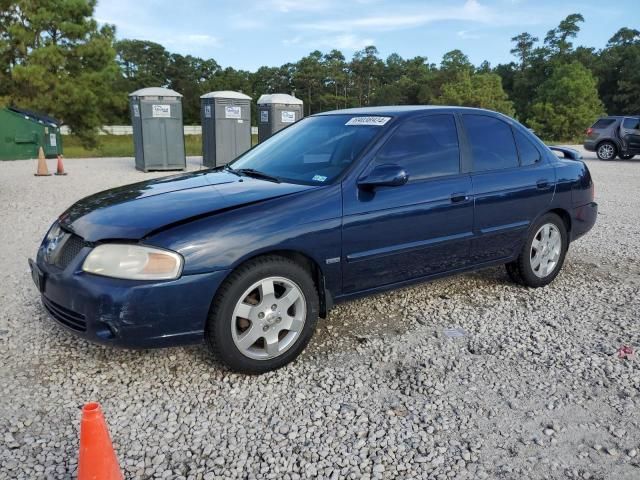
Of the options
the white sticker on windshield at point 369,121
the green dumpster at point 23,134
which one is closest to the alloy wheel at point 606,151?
the white sticker on windshield at point 369,121

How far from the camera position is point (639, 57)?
55000mm

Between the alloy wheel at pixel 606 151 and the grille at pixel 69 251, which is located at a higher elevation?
the alloy wheel at pixel 606 151

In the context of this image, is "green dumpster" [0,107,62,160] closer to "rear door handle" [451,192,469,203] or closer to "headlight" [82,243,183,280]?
"headlight" [82,243,183,280]

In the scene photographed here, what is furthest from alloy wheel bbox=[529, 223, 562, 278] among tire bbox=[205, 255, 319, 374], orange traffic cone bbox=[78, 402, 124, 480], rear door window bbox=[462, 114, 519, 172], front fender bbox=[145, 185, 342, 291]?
orange traffic cone bbox=[78, 402, 124, 480]

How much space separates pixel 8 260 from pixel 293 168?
364cm

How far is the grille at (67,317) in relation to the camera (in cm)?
301

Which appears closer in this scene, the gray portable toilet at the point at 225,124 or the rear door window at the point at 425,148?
the rear door window at the point at 425,148

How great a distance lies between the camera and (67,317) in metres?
3.11

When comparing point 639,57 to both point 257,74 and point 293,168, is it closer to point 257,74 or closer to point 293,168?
point 257,74

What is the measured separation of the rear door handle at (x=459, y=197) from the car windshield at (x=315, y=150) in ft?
2.50

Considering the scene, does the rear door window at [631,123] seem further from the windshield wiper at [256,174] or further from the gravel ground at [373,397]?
the windshield wiper at [256,174]

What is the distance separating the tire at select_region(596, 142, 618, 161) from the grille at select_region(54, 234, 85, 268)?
2055 centimetres

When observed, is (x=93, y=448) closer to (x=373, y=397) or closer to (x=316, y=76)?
(x=373, y=397)

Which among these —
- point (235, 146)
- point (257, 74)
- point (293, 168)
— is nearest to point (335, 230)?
point (293, 168)
